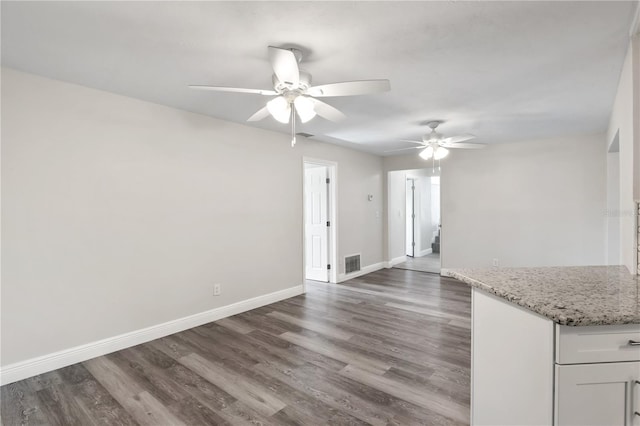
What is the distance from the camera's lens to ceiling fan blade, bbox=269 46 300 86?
1.75 metres

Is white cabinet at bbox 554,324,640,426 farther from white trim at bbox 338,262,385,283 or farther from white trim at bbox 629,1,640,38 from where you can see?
white trim at bbox 338,262,385,283

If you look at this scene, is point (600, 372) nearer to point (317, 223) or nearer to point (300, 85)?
point (300, 85)

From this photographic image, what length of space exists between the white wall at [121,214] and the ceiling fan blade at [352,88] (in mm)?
1964

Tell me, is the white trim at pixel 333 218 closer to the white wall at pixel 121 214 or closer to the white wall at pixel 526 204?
the white wall at pixel 121 214

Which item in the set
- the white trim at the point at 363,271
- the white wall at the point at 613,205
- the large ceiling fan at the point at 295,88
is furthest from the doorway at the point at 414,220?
the large ceiling fan at the point at 295,88

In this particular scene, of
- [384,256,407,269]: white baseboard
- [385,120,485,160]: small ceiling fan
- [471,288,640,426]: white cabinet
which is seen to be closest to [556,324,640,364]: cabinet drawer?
[471,288,640,426]: white cabinet

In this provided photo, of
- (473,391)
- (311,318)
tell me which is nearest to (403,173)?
(311,318)

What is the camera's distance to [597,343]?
1.28 m

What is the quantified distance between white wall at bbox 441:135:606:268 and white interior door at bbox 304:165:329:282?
226cm

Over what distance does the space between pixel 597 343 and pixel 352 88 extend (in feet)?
5.82

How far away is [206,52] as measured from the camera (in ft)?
6.93

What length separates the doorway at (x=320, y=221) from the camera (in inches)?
215

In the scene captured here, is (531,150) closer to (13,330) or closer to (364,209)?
(364,209)

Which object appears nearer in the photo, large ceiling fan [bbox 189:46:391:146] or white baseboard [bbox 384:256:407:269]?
large ceiling fan [bbox 189:46:391:146]
